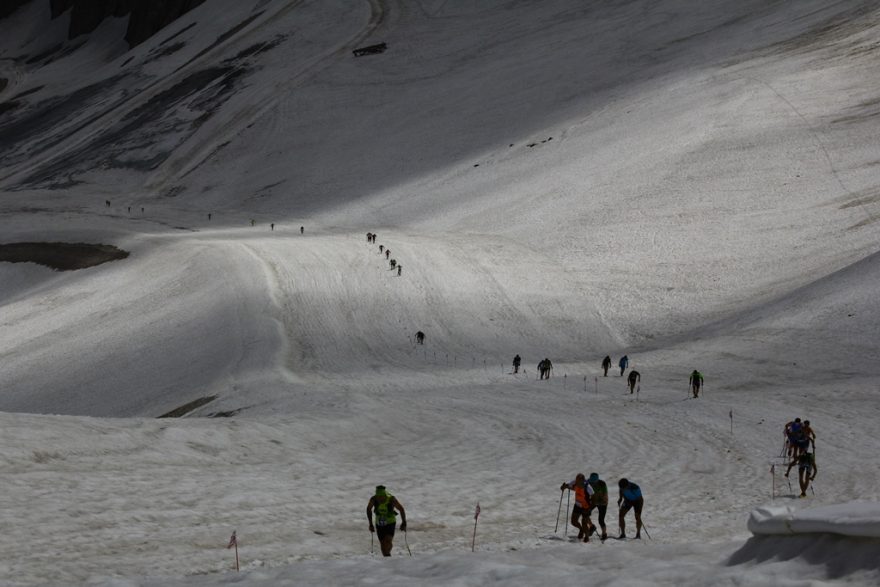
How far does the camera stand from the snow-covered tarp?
29.6 ft

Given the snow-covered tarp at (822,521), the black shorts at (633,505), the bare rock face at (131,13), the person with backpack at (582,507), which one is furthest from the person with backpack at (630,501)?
the bare rock face at (131,13)

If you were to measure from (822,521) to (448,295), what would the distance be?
39.5 metres

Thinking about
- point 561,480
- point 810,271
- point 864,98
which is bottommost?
point 561,480

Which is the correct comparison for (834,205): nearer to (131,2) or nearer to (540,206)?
(540,206)

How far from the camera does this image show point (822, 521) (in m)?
9.47

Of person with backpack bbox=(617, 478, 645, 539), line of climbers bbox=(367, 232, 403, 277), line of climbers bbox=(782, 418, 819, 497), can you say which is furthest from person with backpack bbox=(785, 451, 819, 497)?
line of climbers bbox=(367, 232, 403, 277)

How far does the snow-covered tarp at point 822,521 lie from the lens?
902 cm

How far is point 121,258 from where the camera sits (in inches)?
2421

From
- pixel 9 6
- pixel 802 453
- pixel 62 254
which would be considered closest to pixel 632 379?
pixel 802 453

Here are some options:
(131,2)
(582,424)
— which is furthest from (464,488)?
(131,2)

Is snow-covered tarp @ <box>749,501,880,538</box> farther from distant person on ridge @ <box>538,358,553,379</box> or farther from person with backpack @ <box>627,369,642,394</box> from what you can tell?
distant person on ridge @ <box>538,358,553,379</box>

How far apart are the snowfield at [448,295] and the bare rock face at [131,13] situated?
1555 centimetres

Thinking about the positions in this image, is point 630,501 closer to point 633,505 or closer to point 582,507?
point 633,505

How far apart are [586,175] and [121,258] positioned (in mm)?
30771
